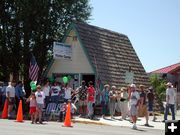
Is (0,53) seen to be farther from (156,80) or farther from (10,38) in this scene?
(156,80)

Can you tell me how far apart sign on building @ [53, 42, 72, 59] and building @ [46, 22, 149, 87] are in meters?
0.26

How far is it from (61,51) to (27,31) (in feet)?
17.2

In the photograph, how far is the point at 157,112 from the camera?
25922 millimetres

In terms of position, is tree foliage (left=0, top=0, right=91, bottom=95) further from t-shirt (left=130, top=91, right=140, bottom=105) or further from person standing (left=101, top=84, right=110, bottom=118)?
t-shirt (left=130, top=91, right=140, bottom=105)

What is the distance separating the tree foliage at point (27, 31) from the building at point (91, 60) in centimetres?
323

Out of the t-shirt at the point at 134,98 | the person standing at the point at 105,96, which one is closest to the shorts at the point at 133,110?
the t-shirt at the point at 134,98

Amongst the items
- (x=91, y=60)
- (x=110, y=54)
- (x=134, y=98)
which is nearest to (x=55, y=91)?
(x=91, y=60)

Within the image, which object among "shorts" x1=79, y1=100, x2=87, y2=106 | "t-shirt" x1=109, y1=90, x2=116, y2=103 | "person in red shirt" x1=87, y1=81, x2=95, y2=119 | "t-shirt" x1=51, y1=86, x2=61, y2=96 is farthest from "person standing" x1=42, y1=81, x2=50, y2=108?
"t-shirt" x1=109, y1=90, x2=116, y2=103

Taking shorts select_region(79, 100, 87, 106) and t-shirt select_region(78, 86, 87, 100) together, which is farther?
shorts select_region(79, 100, 87, 106)

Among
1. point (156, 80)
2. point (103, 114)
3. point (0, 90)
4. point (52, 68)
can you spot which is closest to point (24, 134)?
point (103, 114)

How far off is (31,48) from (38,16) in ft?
7.99

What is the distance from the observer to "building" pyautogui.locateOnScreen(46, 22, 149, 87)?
73.6 ft

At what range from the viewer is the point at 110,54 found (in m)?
24.9

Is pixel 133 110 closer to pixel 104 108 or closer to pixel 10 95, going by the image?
pixel 104 108
